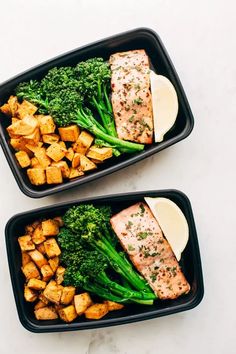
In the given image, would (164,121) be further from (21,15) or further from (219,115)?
(21,15)

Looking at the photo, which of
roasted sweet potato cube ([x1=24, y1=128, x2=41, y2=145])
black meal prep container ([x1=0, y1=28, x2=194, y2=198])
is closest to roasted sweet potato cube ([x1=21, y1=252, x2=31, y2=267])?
black meal prep container ([x1=0, y1=28, x2=194, y2=198])

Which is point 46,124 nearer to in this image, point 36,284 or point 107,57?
point 107,57

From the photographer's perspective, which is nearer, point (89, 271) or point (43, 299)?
point (89, 271)

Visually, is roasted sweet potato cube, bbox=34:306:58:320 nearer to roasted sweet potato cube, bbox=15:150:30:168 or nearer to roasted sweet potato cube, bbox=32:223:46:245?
roasted sweet potato cube, bbox=32:223:46:245

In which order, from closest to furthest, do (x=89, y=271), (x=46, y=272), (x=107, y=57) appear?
1. (x=89, y=271)
2. (x=46, y=272)
3. (x=107, y=57)

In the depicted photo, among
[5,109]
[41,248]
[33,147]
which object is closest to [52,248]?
[41,248]

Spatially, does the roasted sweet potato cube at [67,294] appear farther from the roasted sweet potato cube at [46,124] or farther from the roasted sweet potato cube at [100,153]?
the roasted sweet potato cube at [46,124]

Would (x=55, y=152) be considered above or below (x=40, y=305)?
above

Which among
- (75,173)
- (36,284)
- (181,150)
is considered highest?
(75,173)

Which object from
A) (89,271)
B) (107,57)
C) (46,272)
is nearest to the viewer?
(89,271)
